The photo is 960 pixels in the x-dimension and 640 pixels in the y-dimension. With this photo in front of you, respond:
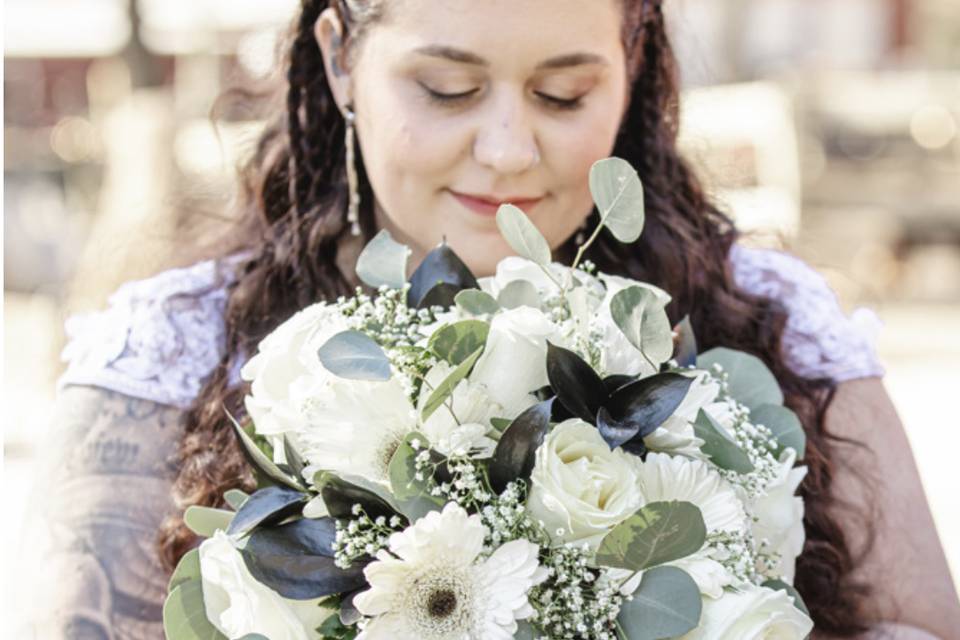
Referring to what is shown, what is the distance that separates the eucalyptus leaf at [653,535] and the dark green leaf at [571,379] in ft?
0.45

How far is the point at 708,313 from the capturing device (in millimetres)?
2307

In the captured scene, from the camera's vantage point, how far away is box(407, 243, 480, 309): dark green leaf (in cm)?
164

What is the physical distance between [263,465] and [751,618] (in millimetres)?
535

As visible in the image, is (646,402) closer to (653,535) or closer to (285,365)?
(653,535)

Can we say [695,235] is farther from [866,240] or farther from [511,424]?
[866,240]

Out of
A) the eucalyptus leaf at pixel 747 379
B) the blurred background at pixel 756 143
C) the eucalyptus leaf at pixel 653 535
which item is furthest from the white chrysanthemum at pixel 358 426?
the blurred background at pixel 756 143

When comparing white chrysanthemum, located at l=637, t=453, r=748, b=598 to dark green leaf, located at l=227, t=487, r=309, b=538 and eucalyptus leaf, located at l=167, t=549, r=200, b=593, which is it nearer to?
dark green leaf, located at l=227, t=487, r=309, b=538

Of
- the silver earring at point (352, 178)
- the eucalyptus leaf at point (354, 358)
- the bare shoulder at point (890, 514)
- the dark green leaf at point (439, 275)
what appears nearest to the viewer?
the eucalyptus leaf at point (354, 358)

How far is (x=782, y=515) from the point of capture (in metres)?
1.59

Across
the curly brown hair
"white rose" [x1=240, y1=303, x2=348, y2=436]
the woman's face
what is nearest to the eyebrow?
the woman's face

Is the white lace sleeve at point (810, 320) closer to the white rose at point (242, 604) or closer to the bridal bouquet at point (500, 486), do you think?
the bridal bouquet at point (500, 486)

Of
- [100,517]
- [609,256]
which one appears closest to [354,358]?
[100,517]

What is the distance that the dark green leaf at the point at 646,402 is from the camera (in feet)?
4.76

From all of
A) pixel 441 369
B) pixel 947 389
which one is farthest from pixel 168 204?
pixel 947 389
